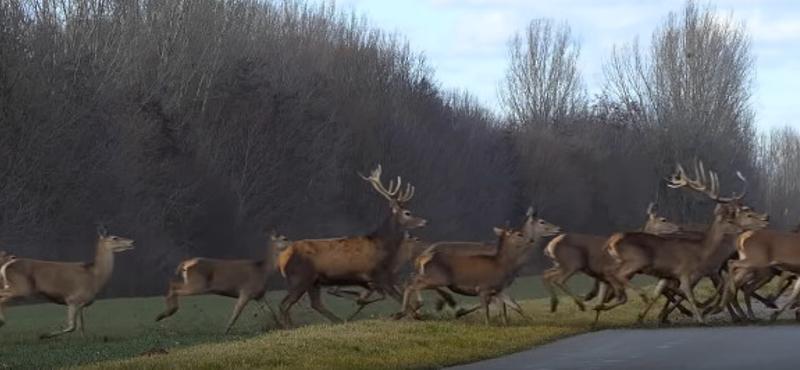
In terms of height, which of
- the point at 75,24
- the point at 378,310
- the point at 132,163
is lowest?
the point at 378,310

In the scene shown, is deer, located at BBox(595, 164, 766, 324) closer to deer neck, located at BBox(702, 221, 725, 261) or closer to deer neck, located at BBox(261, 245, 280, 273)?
deer neck, located at BBox(702, 221, 725, 261)

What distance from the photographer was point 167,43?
60312mm

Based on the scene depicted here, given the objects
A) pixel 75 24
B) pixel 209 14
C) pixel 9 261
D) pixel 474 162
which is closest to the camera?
pixel 9 261

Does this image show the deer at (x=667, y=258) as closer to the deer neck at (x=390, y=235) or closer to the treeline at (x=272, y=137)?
the deer neck at (x=390, y=235)

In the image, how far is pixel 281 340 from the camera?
70.8ft

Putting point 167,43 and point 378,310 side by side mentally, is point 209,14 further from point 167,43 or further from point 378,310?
point 378,310

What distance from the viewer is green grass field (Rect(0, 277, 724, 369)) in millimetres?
19109

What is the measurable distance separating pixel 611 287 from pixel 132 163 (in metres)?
30.9

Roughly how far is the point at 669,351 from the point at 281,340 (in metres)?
5.20

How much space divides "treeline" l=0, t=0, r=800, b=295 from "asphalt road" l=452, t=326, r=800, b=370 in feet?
82.1

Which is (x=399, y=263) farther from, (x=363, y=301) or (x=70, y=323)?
(x=70, y=323)

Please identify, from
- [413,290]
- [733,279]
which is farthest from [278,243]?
[733,279]

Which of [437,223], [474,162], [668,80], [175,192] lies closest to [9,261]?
[175,192]

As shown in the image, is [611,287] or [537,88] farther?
[537,88]
